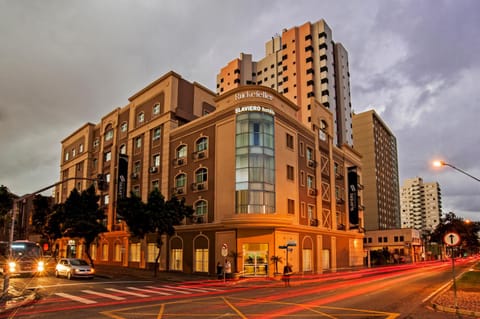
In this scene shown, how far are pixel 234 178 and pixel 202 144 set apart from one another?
6.52 meters

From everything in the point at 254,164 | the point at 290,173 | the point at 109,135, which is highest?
the point at 109,135

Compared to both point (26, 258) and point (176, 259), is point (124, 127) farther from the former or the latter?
point (26, 258)

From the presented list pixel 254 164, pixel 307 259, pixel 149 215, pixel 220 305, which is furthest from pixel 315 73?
pixel 220 305

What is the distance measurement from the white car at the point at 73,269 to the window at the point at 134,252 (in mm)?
14788

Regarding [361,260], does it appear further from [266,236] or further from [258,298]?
[258,298]

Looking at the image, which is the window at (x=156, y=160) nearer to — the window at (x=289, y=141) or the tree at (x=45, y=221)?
the tree at (x=45, y=221)

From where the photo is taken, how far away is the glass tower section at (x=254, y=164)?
35906mm

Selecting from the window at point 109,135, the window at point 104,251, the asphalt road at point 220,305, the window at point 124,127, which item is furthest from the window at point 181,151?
the asphalt road at point 220,305

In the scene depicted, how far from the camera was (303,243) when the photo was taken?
40562 millimetres

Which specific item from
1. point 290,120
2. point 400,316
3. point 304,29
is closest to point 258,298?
point 400,316

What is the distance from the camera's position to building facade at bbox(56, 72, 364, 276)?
118ft

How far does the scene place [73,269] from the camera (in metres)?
30.4

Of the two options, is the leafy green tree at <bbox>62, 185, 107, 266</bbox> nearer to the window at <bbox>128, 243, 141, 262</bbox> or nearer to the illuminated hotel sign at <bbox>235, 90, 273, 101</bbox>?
the window at <bbox>128, 243, 141, 262</bbox>

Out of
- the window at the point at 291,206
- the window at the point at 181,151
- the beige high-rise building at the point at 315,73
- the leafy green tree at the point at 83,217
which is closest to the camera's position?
the window at the point at 291,206
